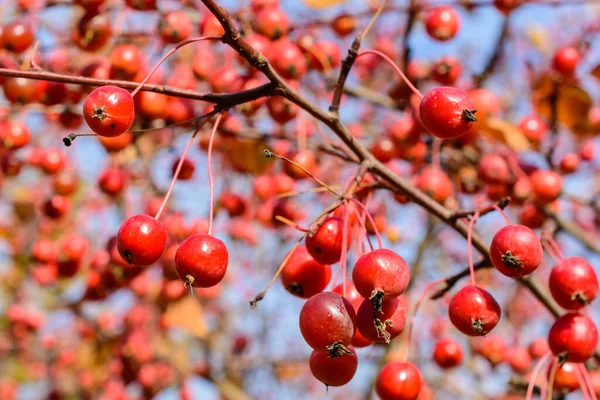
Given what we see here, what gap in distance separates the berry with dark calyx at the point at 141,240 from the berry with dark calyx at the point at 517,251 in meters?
0.89

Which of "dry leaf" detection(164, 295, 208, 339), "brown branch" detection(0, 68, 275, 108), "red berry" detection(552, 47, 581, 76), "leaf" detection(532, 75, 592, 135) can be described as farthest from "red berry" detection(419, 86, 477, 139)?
"dry leaf" detection(164, 295, 208, 339)

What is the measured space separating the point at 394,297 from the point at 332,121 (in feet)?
1.69

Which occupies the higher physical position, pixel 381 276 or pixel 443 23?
pixel 443 23

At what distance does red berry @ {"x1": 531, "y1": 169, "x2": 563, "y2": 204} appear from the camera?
2678mm

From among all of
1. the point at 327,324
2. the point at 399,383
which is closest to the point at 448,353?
the point at 399,383

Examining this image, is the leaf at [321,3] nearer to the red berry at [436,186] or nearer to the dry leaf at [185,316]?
the red berry at [436,186]

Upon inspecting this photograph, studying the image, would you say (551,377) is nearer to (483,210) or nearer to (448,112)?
(483,210)

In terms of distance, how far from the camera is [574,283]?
1665 millimetres

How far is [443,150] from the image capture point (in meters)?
3.21

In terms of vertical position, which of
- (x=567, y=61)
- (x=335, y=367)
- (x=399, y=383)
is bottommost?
(x=335, y=367)

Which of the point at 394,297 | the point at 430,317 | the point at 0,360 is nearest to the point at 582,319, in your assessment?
the point at 394,297

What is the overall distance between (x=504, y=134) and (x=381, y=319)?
→ 1676 millimetres

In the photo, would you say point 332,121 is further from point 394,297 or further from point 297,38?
point 297,38

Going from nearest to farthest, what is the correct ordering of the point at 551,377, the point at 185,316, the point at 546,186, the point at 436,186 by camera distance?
1. the point at 551,377
2. the point at 436,186
3. the point at 546,186
4. the point at 185,316
